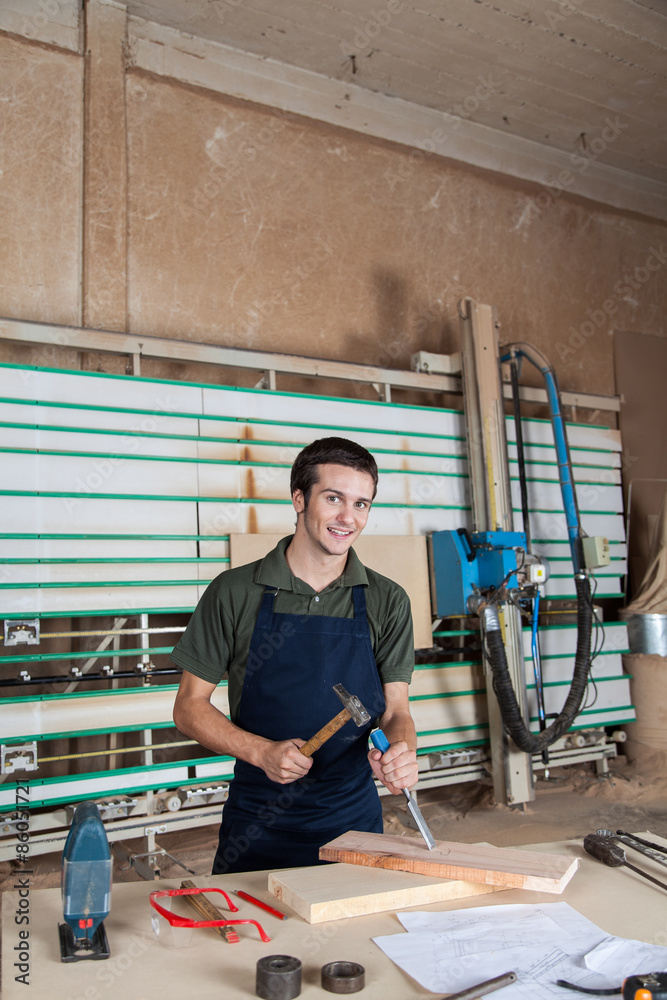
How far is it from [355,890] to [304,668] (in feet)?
2.03

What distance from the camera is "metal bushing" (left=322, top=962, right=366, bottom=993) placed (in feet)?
3.56

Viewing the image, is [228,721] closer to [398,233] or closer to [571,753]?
[571,753]

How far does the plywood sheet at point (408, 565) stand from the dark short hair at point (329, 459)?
1.88m

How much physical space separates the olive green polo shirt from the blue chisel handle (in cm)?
37

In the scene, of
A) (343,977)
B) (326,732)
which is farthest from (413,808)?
(343,977)

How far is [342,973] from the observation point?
1117 millimetres

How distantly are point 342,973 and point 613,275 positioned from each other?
219 inches

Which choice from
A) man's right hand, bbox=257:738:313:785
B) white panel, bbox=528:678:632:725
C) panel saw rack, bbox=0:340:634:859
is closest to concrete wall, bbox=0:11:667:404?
panel saw rack, bbox=0:340:634:859

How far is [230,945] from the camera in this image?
124cm

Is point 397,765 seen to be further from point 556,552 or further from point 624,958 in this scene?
point 556,552

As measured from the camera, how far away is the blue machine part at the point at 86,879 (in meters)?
1.20

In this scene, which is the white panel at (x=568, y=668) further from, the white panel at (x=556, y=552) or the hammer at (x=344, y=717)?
the hammer at (x=344, y=717)

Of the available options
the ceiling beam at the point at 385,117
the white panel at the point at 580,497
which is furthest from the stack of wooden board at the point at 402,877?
the ceiling beam at the point at 385,117

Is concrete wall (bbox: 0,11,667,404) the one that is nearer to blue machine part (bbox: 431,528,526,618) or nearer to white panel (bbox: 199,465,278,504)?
white panel (bbox: 199,465,278,504)
